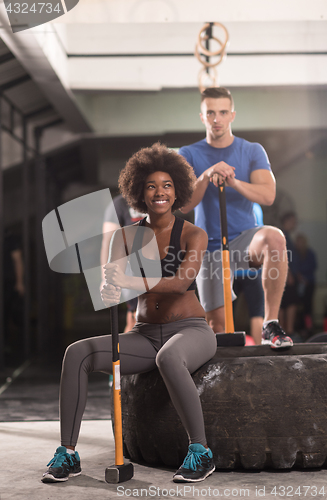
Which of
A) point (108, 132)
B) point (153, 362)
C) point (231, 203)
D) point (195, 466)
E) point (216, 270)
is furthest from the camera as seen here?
point (108, 132)

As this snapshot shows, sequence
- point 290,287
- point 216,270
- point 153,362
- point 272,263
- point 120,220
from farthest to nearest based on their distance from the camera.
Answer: point 290,287 < point 120,220 < point 216,270 < point 272,263 < point 153,362

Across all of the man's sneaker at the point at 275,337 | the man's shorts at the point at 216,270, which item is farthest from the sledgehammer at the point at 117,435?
the man's shorts at the point at 216,270

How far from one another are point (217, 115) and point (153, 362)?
164 centimetres

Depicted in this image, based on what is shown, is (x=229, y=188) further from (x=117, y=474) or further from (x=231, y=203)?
(x=117, y=474)

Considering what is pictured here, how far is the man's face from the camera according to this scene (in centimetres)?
320

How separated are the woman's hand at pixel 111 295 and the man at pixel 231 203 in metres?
0.98

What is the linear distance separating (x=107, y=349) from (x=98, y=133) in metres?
4.33

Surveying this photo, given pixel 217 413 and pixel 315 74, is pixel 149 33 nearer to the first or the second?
pixel 315 74

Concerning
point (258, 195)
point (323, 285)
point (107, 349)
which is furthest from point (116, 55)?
point (323, 285)

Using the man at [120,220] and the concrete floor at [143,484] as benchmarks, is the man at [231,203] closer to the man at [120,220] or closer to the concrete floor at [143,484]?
the man at [120,220]

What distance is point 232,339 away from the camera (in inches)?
103

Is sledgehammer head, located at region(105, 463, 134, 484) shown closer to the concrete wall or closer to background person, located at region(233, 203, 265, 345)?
background person, located at region(233, 203, 265, 345)

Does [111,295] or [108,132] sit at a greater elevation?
[108,132]

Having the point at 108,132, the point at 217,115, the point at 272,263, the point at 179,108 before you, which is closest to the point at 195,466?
the point at 272,263
